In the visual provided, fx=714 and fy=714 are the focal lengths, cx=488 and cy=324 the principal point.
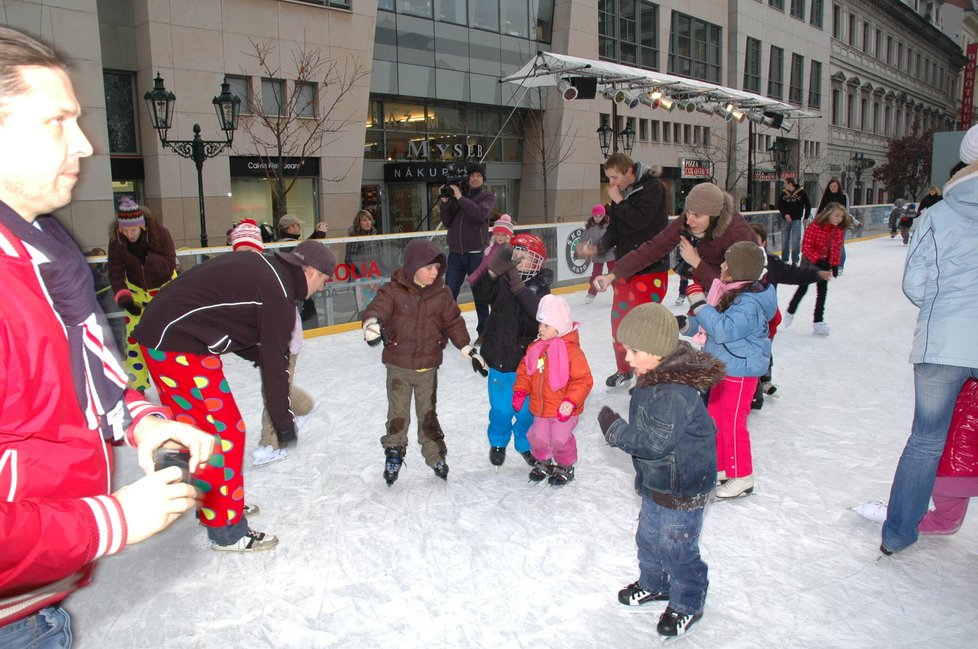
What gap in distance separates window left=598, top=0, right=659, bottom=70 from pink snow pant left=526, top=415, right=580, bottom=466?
72.7 feet

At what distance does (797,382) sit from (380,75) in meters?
15.2

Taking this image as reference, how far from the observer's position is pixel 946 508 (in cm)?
301

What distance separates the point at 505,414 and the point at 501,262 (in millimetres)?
852

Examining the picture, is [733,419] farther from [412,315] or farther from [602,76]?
[602,76]

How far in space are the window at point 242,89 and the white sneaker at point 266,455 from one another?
490 inches

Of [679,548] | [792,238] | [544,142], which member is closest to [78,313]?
[679,548]

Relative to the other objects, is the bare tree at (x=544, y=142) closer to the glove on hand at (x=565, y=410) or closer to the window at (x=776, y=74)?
the window at (x=776, y=74)

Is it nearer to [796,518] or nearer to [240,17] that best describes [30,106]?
[796,518]

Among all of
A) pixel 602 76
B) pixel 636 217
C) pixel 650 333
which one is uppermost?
pixel 602 76

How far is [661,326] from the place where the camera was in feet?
8.06

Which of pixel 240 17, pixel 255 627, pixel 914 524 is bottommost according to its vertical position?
pixel 255 627

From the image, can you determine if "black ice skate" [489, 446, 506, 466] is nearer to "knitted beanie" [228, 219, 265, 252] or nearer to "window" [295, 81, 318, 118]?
"knitted beanie" [228, 219, 265, 252]

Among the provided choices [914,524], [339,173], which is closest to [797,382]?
[914,524]

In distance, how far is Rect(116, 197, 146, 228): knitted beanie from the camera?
4.93m
